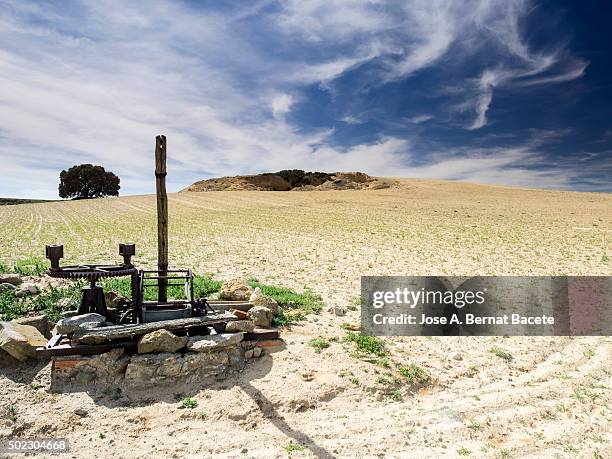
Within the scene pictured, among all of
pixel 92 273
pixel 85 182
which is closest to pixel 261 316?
pixel 92 273

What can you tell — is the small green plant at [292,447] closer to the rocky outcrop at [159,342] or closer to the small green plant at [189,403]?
the small green plant at [189,403]

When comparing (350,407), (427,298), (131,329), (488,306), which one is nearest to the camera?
(350,407)

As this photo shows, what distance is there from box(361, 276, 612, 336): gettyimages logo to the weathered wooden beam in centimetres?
383

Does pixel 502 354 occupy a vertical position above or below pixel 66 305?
below

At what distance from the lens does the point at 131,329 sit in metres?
7.02

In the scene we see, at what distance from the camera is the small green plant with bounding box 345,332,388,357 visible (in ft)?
26.6

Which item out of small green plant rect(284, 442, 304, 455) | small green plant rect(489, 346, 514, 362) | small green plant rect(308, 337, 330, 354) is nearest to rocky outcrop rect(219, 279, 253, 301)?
small green plant rect(308, 337, 330, 354)

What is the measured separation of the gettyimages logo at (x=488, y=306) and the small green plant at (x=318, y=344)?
136 centimetres

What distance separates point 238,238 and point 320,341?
17.3 m

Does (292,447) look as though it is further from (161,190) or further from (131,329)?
(161,190)

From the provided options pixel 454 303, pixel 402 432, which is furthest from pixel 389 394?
pixel 454 303

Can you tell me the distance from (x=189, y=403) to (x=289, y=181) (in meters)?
86.9

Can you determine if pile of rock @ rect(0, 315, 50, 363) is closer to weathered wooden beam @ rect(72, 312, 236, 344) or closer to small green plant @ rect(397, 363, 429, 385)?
weathered wooden beam @ rect(72, 312, 236, 344)

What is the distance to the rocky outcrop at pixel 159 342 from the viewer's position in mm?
6969
